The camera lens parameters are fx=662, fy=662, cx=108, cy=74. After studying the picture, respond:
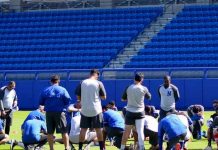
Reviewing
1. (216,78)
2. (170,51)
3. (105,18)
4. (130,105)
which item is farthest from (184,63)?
(130,105)

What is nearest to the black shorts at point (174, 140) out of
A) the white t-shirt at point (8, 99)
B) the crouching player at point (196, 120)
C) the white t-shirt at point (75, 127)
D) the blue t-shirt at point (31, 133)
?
the white t-shirt at point (75, 127)

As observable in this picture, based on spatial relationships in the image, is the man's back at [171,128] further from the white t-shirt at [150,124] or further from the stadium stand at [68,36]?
the stadium stand at [68,36]

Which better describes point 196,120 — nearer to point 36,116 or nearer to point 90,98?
point 36,116

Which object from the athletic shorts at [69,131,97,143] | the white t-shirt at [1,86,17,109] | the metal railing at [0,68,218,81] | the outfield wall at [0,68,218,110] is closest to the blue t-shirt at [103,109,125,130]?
the athletic shorts at [69,131,97,143]

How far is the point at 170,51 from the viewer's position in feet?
130

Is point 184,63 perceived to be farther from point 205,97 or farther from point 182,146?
point 182,146

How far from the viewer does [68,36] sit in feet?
143

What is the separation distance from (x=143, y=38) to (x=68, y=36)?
204 inches

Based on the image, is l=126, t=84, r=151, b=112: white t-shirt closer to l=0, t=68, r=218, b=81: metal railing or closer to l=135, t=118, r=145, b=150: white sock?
l=135, t=118, r=145, b=150: white sock

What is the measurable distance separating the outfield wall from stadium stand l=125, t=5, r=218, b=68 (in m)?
3.29

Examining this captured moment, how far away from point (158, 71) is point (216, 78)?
10.1 ft

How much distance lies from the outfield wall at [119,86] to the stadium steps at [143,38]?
12.7 ft

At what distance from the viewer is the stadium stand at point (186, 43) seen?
126ft

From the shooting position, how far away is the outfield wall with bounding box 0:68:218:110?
113ft
